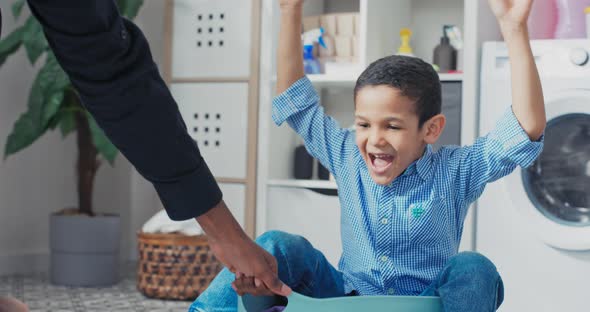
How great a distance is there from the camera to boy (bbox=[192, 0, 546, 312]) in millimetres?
1287

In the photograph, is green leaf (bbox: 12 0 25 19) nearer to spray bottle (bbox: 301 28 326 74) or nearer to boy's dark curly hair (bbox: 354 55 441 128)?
spray bottle (bbox: 301 28 326 74)

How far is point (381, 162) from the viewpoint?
133cm

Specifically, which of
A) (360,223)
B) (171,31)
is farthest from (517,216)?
(171,31)

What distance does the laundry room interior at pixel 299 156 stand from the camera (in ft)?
2.39

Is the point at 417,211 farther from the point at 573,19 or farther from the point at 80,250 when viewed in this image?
the point at 80,250

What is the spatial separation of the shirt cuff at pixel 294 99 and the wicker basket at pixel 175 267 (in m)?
1.02

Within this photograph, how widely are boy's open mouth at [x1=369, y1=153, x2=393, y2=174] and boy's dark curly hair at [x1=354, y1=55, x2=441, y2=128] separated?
8cm

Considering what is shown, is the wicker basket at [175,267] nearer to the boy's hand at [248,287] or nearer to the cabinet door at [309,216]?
the cabinet door at [309,216]

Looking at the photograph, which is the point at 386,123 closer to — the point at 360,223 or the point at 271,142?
the point at 360,223

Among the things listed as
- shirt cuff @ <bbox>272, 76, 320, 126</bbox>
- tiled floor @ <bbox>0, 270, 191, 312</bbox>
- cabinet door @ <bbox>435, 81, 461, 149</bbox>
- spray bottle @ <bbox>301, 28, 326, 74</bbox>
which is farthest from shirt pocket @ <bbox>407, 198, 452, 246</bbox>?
spray bottle @ <bbox>301, 28, 326, 74</bbox>

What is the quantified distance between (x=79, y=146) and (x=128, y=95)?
2103mm

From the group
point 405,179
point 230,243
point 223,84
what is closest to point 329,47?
point 223,84

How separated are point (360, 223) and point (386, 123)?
0.59 feet

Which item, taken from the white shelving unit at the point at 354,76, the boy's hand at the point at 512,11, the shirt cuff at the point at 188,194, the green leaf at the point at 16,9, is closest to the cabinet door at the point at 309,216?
the white shelving unit at the point at 354,76
